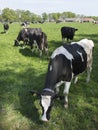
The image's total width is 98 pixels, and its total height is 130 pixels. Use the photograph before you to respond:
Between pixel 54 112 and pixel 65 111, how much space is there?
329mm

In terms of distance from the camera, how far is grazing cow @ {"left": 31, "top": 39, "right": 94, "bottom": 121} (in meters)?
6.55

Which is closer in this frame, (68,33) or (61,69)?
(61,69)

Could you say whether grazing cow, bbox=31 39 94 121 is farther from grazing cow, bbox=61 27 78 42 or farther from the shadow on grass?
grazing cow, bbox=61 27 78 42

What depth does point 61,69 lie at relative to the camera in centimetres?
736

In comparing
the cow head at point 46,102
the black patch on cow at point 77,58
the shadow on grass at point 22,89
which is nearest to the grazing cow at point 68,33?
the shadow on grass at point 22,89

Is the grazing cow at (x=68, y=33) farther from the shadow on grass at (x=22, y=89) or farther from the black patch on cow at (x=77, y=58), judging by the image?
the black patch on cow at (x=77, y=58)

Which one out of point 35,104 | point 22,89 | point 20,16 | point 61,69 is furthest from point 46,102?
point 20,16

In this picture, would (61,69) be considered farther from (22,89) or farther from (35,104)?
(22,89)

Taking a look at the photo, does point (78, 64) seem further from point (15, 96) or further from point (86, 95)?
point (15, 96)

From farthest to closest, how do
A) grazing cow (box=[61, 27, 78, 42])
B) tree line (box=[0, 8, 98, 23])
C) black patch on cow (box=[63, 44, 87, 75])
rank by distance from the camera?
1. tree line (box=[0, 8, 98, 23])
2. grazing cow (box=[61, 27, 78, 42])
3. black patch on cow (box=[63, 44, 87, 75])

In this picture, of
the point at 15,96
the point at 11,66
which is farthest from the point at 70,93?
the point at 11,66

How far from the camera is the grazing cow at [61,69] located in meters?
6.55

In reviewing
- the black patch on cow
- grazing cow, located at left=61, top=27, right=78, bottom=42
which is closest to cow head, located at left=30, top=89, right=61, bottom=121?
the black patch on cow

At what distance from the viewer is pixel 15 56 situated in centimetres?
1511
